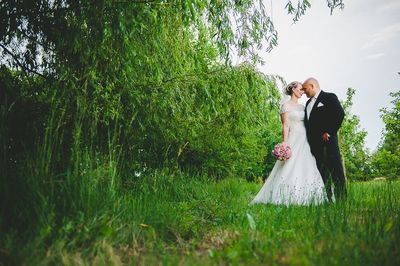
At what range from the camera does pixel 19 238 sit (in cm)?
216

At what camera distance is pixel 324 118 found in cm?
512

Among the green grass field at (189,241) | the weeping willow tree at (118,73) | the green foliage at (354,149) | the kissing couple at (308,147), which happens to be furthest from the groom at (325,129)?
the green foliage at (354,149)

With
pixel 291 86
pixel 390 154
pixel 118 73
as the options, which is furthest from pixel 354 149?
pixel 118 73

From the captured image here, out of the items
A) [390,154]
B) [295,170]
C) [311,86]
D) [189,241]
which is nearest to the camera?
[189,241]

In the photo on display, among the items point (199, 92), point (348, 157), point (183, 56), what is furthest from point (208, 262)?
point (348, 157)

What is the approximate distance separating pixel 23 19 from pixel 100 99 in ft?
4.91

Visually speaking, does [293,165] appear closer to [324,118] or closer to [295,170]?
[295,170]

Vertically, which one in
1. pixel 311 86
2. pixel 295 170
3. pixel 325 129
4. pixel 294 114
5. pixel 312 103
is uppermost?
pixel 311 86

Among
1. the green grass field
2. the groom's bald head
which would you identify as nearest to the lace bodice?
the groom's bald head

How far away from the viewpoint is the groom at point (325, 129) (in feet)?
16.2

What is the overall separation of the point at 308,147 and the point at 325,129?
61 cm

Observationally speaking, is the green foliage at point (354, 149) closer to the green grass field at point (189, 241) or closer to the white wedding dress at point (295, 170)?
the white wedding dress at point (295, 170)

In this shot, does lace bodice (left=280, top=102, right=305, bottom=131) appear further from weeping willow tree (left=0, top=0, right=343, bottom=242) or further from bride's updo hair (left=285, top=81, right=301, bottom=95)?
weeping willow tree (left=0, top=0, right=343, bottom=242)

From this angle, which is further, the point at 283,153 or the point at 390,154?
the point at 390,154
